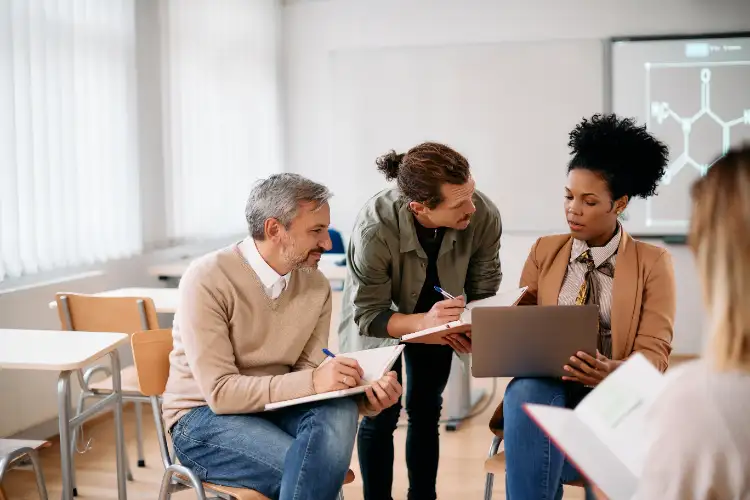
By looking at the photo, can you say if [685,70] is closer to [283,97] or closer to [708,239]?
[283,97]

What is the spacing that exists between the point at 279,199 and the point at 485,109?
358 cm

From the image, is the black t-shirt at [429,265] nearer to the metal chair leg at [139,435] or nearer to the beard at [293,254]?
the beard at [293,254]

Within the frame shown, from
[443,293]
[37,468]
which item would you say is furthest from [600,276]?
[37,468]

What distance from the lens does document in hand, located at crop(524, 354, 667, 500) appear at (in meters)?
1.16

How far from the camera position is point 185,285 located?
1.84 metres

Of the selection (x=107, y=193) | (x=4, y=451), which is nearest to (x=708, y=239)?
(x=4, y=451)

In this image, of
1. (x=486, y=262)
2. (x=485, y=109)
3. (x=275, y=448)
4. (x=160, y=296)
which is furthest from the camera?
(x=485, y=109)

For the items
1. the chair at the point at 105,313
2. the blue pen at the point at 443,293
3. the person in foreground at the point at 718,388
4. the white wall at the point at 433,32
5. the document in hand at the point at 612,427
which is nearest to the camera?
the person in foreground at the point at 718,388

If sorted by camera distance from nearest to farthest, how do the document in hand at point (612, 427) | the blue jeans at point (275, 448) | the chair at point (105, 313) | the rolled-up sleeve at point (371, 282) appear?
the document in hand at point (612, 427) < the blue jeans at point (275, 448) < the rolled-up sleeve at point (371, 282) < the chair at point (105, 313)

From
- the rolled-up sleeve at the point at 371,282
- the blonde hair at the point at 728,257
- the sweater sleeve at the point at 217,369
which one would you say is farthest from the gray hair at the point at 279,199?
the blonde hair at the point at 728,257

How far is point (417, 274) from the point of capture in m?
2.30

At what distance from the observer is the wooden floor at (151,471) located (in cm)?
299

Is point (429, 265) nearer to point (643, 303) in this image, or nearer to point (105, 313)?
point (643, 303)

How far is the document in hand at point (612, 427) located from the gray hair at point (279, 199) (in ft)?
2.93
